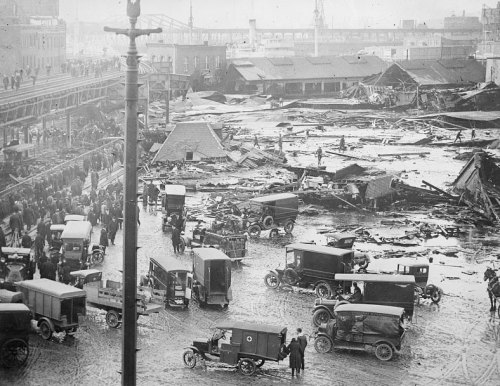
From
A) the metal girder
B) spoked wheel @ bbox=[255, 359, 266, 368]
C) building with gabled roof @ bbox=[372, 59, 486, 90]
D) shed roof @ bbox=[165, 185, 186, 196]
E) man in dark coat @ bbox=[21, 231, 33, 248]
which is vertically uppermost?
building with gabled roof @ bbox=[372, 59, 486, 90]

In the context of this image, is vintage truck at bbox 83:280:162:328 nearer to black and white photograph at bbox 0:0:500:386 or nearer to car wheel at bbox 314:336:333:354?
black and white photograph at bbox 0:0:500:386

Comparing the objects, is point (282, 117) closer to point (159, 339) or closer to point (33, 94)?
point (33, 94)

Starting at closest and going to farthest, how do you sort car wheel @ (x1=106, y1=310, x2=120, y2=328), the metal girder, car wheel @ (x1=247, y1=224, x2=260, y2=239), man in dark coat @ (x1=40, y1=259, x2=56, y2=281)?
car wheel @ (x1=106, y1=310, x2=120, y2=328) < man in dark coat @ (x1=40, y1=259, x2=56, y2=281) < car wheel @ (x1=247, y1=224, x2=260, y2=239) < the metal girder

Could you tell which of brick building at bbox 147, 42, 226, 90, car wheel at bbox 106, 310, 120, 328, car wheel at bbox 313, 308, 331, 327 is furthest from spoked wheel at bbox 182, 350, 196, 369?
brick building at bbox 147, 42, 226, 90

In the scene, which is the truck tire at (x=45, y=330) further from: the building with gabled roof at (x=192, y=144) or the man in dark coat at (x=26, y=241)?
the building with gabled roof at (x=192, y=144)

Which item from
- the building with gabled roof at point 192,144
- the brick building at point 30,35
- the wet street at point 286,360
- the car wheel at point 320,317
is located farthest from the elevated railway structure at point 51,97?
the car wheel at point 320,317

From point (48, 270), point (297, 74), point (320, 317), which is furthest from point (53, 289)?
point (297, 74)
